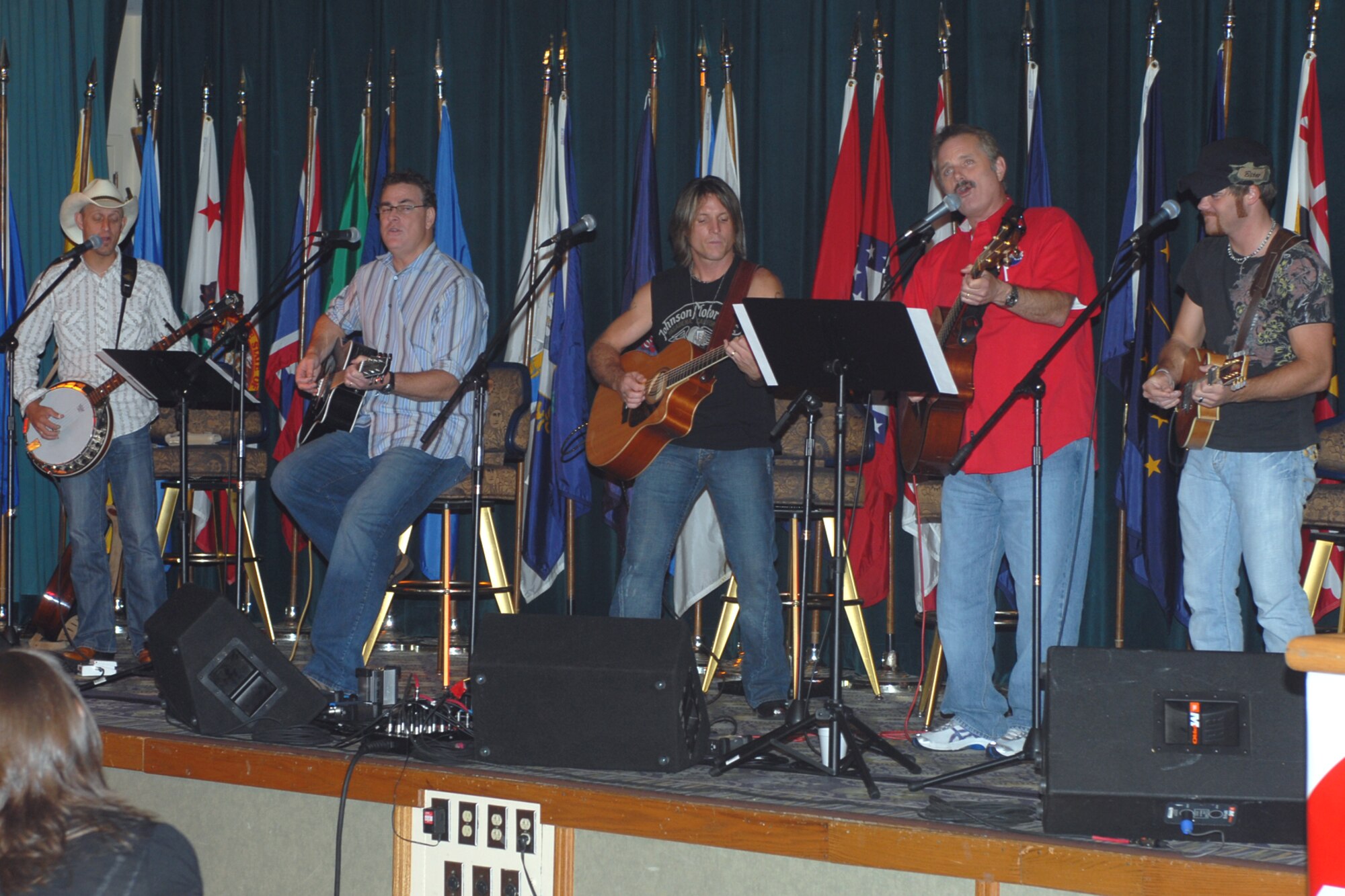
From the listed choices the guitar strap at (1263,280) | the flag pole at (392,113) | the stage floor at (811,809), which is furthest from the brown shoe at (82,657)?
the guitar strap at (1263,280)

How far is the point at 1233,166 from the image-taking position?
3436 millimetres

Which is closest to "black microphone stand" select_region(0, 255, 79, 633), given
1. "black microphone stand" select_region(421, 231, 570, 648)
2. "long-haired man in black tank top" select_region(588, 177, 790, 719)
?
"black microphone stand" select_region(421, 231, 570, 648)

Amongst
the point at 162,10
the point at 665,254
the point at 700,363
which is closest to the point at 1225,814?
the point at 700,363

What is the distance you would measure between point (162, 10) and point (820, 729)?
5.89 metres

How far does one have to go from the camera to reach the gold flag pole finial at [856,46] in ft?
18.4

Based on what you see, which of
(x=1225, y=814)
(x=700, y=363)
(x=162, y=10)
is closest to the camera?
(x=1225, y=814)

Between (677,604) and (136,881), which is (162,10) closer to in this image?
(677,604)

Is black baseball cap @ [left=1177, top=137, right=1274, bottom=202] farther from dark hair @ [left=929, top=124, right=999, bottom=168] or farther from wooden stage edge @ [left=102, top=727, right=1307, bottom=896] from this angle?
wooden stage edge @ [left=102, top=727, right=1307, bottom=896]

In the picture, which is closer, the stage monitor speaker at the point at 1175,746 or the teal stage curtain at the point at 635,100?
the stage monitor speaker at the point at 1175,746

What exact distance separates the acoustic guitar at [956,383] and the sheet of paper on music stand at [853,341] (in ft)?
0.87

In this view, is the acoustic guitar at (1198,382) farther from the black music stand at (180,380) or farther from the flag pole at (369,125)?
the flag pole at (369,125)

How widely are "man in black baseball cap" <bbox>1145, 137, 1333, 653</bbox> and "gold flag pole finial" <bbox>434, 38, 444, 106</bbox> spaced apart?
400cm

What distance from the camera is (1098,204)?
5215mm

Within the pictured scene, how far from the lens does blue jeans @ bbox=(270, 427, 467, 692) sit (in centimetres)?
432
